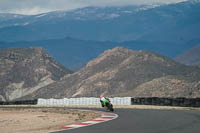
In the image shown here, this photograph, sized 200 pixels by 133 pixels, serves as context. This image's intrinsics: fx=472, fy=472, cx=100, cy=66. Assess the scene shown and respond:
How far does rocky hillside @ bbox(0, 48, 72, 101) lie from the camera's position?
17562 centimetres

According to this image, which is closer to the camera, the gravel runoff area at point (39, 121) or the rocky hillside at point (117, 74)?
the gravel runoff area at point (39, 121)

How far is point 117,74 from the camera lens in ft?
470

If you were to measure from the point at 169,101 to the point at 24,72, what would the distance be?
14512cm

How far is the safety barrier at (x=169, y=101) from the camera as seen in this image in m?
44.3

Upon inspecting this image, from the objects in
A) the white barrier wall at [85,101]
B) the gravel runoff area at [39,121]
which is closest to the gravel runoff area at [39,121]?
the gravel runoff area at [39,121]

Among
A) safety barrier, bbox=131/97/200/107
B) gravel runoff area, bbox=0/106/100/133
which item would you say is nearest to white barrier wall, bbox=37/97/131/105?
safety barrier, bbox=131/97/200/107

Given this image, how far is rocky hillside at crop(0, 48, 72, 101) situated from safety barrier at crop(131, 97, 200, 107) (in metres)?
123

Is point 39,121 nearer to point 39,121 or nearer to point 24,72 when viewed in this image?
point 39,121

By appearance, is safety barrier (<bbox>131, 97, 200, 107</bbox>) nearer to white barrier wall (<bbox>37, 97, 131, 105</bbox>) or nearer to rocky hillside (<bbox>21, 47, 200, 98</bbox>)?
white barrier wall (<bbox>37, 97, 131, 105</bbox>)

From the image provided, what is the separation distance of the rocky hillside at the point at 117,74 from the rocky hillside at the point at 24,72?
20911 millimetres

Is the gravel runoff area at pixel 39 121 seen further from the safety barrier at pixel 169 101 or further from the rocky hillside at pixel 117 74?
the rocky hillside at pixel 117 74

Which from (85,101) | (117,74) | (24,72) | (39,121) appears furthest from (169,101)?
(24,72)

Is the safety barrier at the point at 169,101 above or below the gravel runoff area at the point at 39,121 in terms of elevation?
above

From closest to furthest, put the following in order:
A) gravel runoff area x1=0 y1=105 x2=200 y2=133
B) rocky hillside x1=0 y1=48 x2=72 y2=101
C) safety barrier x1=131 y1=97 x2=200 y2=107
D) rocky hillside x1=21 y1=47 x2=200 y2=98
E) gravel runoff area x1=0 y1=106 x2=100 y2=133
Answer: gravel runoff area x1=0 y1=106 x2=100 y2=133
gravel runoff area x1=0 y1=105 x2=200 y2=133
safety barrier x1=131 y1=97 x2=200 y2=107
rocky hillside x1=21 y1=47 x2=200 y2=98
rocky hillside x1=0 y1=48 x2=72 y2=101
